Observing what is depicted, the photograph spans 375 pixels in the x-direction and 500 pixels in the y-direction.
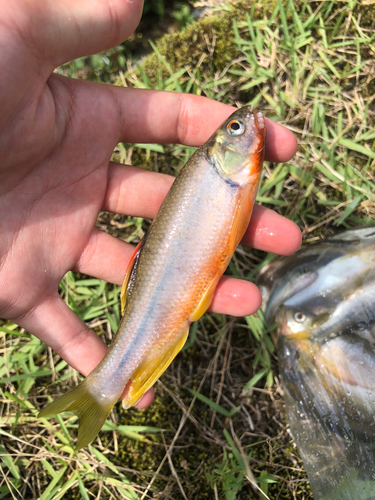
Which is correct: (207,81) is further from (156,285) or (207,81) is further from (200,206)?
(156,285)

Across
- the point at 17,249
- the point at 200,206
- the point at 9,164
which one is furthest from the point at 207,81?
the point at 17,249

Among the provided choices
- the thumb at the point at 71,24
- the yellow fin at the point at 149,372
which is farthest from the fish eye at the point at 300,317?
the thumb at the point at 71,24

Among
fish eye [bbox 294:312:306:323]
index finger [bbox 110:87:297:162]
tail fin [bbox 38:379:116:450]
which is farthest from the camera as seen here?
fish eye [bbox 294:312:306:323]

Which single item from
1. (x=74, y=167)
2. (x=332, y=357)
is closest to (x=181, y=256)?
(x=74, y=167)

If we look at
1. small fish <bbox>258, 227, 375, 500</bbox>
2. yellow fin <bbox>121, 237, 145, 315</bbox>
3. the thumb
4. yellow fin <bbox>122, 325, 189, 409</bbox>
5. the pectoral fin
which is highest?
the thumb

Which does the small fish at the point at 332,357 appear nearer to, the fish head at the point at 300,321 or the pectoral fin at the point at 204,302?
the fish head at the point at 300,321

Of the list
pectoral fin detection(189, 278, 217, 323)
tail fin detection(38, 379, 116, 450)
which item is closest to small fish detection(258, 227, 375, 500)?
pectoral fin detection(189, 278, 217, 323)

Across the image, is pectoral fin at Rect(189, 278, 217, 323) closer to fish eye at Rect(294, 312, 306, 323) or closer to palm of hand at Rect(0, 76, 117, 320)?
fish eye at Rect(294, 312, 306, 323)

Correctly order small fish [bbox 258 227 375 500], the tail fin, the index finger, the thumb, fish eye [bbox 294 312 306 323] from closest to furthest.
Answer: the thumb → the tail fin → small fish [bbox 258 227 375 500] → the index finger → fish eye [bbox 294 312 306 323]

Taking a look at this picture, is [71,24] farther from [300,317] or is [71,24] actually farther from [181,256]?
[300,317]
